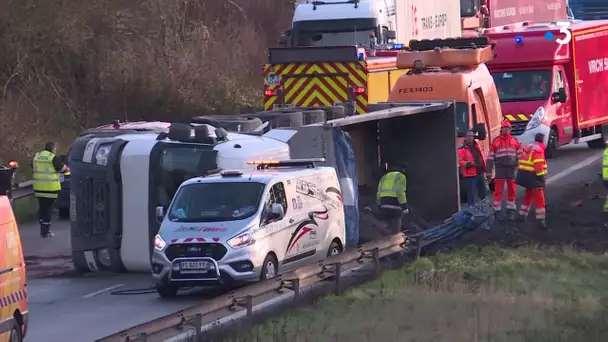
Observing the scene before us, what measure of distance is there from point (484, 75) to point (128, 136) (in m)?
9.92

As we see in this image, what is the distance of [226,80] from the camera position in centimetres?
4228

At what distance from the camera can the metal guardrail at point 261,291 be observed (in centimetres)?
1251

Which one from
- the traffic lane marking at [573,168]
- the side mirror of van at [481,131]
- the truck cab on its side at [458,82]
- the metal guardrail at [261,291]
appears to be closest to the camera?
the metal guardrail at [261,291]

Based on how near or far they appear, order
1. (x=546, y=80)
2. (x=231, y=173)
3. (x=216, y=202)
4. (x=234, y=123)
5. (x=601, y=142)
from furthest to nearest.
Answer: (x=601, y=142) < (x=546, y=80) < (x=234, y=123) < (x=231, y=173) < (x=216, y=202)

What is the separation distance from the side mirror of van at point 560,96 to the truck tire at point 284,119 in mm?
10473

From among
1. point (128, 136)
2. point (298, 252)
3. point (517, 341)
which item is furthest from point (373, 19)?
point (517, 341)

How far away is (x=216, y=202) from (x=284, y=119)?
5131 mm


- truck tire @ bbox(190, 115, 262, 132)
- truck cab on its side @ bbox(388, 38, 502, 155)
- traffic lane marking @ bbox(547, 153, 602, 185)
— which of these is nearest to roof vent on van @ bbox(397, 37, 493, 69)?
truck cab on its side @ bbox(388, 38, 502, 155)

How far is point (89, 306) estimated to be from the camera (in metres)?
17.4

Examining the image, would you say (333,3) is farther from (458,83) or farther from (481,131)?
(481,131)

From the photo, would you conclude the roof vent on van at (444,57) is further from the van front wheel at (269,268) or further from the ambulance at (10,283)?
the ambulance at (10,283)

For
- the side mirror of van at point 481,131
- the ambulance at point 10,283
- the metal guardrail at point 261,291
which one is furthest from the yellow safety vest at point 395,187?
the ambulance at point 10,283

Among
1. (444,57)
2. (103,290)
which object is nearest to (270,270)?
(103,290)

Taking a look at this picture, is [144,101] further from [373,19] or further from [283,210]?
[283,210]
